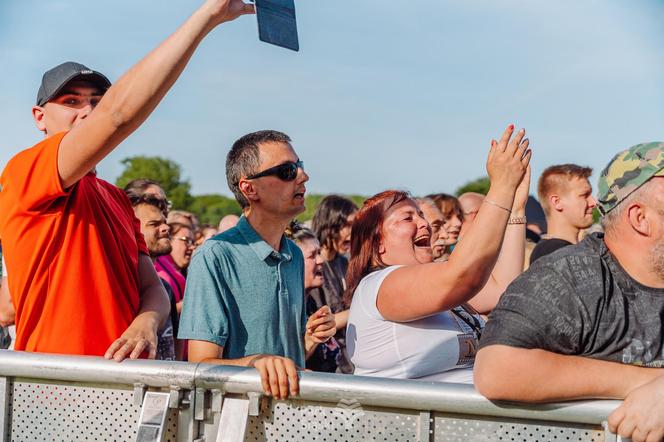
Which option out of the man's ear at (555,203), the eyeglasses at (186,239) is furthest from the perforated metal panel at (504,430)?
the eyeglasses at (186,239)

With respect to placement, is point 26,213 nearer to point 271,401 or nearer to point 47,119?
point 47,119


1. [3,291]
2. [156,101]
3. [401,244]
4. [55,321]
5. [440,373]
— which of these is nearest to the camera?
[156,101]

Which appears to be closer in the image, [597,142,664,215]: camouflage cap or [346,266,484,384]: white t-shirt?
[597,142,664,215]: camouflage cap

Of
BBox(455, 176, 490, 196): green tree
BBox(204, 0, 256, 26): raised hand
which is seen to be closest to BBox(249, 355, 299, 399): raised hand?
BBox(204, 0, 256, 26): raised hand

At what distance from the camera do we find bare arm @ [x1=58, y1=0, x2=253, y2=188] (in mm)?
2502

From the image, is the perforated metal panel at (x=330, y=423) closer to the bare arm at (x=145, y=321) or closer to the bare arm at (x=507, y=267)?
the bare arm at (x=145, y=321)

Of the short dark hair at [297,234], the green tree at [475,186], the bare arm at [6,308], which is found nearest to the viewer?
the bare arm at [6,308]

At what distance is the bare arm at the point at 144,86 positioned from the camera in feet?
8.21

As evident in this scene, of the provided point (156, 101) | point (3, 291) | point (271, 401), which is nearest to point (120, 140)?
point (156, 101)

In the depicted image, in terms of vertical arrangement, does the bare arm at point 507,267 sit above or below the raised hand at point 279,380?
above

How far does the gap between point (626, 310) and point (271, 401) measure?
1228 millimetres

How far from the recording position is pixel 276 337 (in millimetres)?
3729

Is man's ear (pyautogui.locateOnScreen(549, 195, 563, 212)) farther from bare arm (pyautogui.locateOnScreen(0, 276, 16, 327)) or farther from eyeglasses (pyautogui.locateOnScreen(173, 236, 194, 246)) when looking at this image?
bare arm (pyautogui.locateOnScreen(0, 276, 16, 327))

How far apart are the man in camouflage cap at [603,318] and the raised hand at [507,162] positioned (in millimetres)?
310
